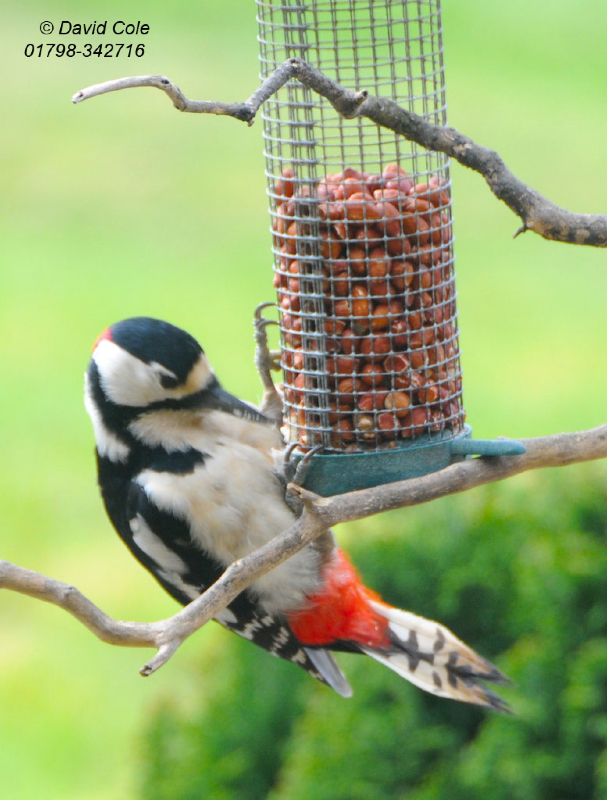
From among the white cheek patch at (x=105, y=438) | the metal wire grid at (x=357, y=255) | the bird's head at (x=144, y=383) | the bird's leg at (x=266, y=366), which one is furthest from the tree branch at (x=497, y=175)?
the white cheek patch at (x=105, y=438)

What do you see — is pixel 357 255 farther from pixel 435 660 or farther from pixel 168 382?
pixel 435 660

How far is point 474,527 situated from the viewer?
3850 mm

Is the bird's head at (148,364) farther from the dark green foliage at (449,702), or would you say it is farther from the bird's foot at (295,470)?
the dark green foliage at (449,702)

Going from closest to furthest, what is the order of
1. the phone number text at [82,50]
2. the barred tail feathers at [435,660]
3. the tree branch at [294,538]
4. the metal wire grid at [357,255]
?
1. the tree branch at [294,538]
2. the metal wire grid at [357,255]
3. the barred tail feathers at [435,660]
4. the phone number text at [82,50]

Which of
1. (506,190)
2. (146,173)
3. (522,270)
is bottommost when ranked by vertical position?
(522,270)

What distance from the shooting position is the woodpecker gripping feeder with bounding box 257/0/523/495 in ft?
9.93

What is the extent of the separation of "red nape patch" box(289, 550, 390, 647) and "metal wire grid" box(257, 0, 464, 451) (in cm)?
48

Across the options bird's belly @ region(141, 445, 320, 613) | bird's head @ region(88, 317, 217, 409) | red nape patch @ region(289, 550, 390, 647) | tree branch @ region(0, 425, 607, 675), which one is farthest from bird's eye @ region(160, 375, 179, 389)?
red nape patch @ region(289, 550, 390, 647)

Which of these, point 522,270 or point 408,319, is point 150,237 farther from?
point 408,319

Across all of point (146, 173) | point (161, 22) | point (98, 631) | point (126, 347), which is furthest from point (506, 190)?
point (161, 22)

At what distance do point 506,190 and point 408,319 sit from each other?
0.56 meters

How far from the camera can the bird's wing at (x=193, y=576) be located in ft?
10.5

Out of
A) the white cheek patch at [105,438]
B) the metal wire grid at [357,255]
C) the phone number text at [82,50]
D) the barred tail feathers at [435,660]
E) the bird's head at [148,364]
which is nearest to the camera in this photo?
the bird's head at [148,364]

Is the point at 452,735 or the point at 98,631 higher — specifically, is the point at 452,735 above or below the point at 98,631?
below
